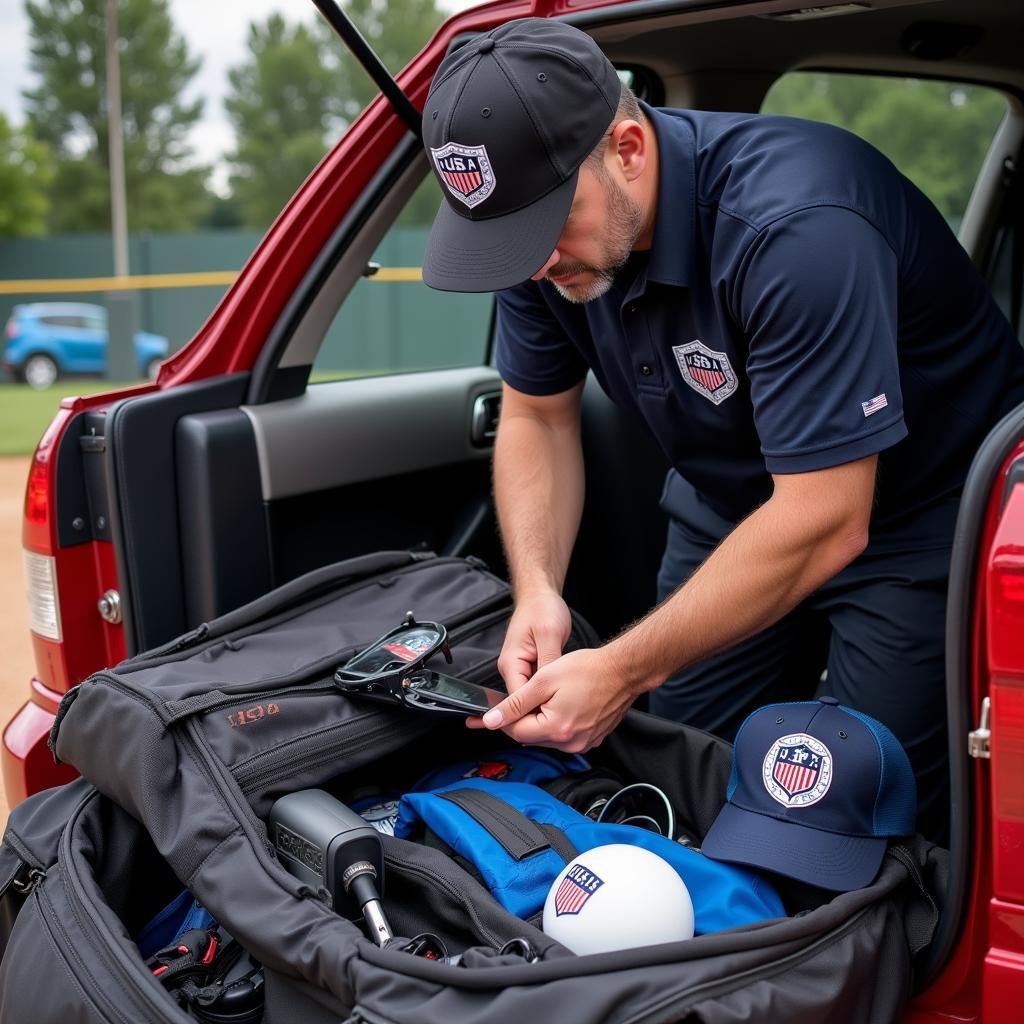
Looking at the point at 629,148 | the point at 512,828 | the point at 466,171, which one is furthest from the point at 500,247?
the point at 512,828

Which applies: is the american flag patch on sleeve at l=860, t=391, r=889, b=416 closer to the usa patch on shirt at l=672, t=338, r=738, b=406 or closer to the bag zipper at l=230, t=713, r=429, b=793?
the usa patch on shirt at l=672, t=338, r=738, b=406

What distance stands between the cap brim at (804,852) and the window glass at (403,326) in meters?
0.86

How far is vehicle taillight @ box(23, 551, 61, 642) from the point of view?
2.08m

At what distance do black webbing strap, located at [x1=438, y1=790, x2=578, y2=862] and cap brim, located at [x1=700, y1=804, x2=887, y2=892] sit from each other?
0.21m

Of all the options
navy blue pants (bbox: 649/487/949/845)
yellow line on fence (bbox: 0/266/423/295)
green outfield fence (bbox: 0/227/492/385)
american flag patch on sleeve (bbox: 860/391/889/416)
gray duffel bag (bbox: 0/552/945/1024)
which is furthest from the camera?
yellow line on fence (bbox: 0/266/423/295)

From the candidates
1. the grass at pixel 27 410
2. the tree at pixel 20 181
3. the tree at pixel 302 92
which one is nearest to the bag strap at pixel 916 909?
the grass at pixel 27 410

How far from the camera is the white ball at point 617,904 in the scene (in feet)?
4.34

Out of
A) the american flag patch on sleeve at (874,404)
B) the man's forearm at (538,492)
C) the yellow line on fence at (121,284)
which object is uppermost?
the american flag patch on sleeve at (874,404)

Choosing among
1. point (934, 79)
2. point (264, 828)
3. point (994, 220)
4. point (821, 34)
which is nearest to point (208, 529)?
point (264, 828)

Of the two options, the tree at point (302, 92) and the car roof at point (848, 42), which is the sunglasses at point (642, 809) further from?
the tree at point (302, 92)

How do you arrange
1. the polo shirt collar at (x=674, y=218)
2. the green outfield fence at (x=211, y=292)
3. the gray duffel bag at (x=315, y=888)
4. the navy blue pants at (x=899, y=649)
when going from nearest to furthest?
the gray duffel bag at (x=315, y=888) → the polo shirt collar at (x=674, y=218) → the navy blue pants at (x=899, y=649) → the green outfield fence at (x=211, y=292)

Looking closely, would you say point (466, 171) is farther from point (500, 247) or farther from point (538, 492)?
point (538, 492)

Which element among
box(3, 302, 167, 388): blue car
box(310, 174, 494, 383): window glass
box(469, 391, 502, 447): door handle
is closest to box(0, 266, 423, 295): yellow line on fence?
box(3, 302, 167, 388): blue car

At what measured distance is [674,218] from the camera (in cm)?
175
